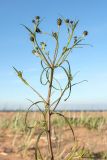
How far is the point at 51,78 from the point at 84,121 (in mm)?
8190

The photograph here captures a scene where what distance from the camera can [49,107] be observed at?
102 inches

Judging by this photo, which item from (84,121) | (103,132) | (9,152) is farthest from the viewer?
(84,121)

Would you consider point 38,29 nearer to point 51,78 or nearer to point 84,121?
point 51,78

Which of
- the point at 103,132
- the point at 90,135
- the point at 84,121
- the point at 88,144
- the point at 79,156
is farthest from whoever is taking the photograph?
the point at 84,121

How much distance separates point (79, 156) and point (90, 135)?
661 centimetres

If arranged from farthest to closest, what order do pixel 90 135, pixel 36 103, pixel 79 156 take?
1. pixel 90 135
2. pixel 79 156
3. pixel 36 103

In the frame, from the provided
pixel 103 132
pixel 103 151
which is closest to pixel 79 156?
pixel 103 151

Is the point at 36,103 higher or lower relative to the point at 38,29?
lower

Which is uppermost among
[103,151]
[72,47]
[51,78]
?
[72,47]

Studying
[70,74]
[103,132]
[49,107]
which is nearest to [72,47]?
[70,74]

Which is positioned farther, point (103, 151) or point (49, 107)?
point (103, 151)

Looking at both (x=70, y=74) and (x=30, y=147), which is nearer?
(x=70, y=74)

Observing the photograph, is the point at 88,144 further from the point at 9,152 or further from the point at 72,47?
the point at 72,47

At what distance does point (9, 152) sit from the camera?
6.82 metres
